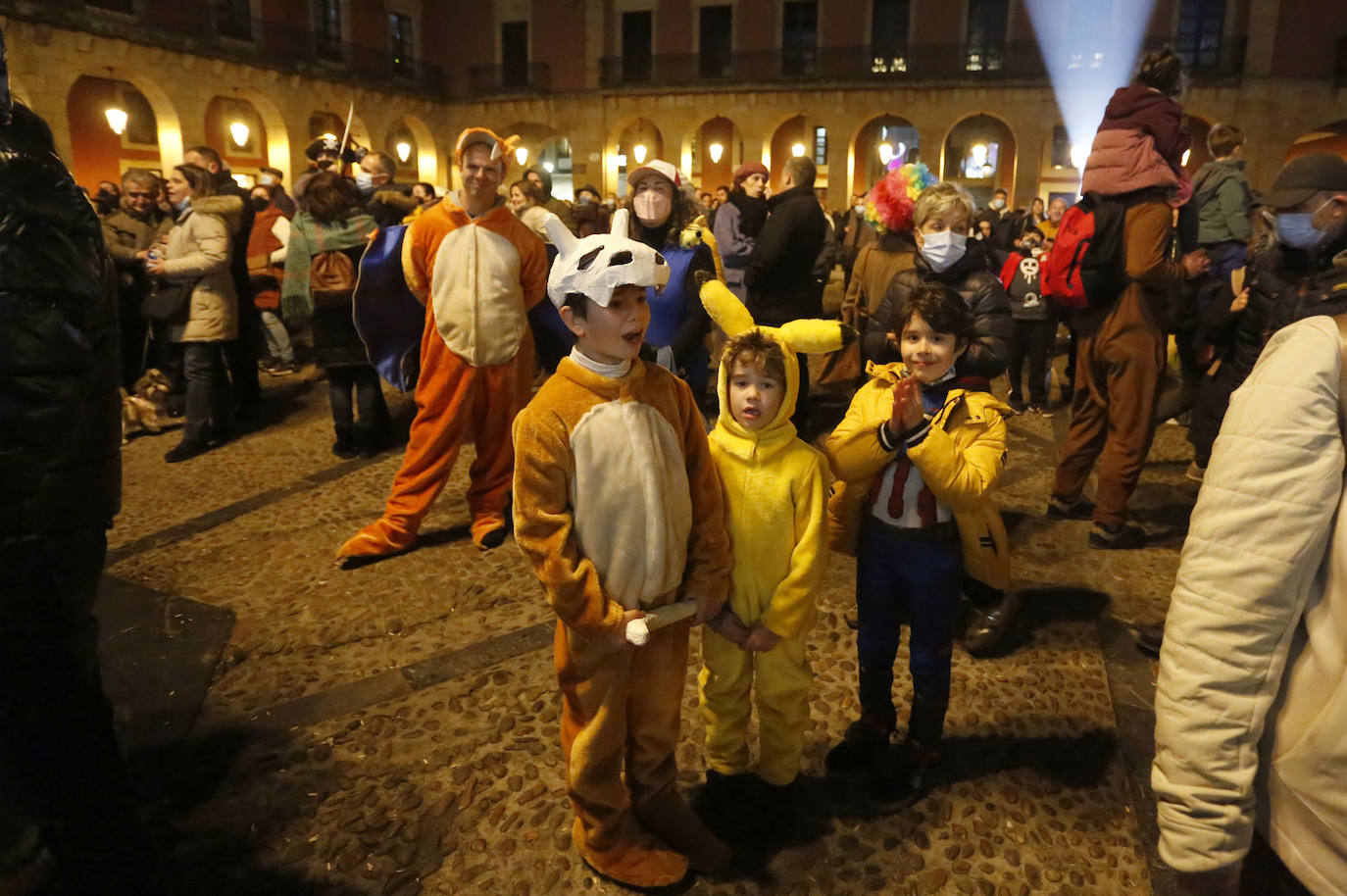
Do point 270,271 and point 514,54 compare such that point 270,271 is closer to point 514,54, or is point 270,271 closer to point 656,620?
point 656,620

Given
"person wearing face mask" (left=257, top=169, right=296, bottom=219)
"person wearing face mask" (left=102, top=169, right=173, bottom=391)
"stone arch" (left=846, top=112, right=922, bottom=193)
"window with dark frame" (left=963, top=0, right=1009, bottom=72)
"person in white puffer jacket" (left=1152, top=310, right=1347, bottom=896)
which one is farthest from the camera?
"stone arch" (left=846, top=112, right=922, bottom=193)

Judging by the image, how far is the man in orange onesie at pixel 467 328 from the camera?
406 centimetres

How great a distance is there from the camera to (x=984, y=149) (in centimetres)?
2950

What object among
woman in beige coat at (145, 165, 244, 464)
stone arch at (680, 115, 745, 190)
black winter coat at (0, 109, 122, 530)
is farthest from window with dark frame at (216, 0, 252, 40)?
black winter coat at (0, 109, 122, 530)

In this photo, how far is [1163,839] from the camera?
4.23 ft

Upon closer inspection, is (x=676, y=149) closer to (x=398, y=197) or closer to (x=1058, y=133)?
(x=1058, y=133)

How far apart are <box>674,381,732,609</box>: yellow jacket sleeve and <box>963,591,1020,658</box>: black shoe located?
159cm

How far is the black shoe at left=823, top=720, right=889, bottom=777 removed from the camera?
259 centimetres

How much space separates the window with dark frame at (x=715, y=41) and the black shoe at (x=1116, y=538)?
996 inches

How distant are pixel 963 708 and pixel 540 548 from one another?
1.84 m

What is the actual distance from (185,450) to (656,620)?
536 centimetres

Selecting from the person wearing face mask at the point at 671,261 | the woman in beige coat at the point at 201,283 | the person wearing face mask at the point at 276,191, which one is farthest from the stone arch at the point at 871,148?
the person wearing face mask at the point at 671,261

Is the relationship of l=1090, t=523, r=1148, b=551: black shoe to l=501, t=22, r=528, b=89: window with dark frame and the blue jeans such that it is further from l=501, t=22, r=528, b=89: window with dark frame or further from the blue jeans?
l=501, t=22, r=528, b=89: window with dark frame

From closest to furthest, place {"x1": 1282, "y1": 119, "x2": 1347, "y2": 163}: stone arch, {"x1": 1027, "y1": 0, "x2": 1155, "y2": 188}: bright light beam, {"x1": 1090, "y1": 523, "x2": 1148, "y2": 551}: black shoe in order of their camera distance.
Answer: {"x1": 1090, "y1": 523, "x2": 1148, "y2": 551}: black shoe → {"x1": 1282, "y1": 119, "x2": 1347, "y2": 163}: stone arch → {"x1": 1027, "y1": 0, "x2": 1155, "y2": 188}: bright light beam
